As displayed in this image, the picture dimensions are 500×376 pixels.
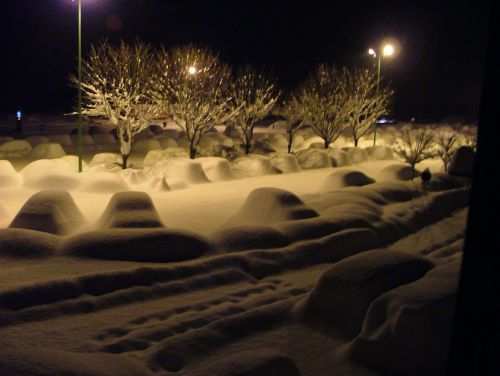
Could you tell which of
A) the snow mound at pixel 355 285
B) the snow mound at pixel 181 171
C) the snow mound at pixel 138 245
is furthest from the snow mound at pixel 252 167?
the snow mound at pixel 355 285

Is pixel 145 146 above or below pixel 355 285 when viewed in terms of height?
above

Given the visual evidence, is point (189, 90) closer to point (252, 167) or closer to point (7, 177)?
point (252, 167)

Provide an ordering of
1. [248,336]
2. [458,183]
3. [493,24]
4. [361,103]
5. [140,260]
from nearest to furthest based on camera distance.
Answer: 1. [493,24]
2. [248,336]
3. [140,260]
4. [458,183]
5. [361,103]

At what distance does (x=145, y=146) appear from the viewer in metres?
31.3

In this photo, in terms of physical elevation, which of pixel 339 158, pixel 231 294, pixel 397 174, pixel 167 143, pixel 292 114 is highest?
pixel 292 114

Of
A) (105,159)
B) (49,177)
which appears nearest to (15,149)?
(105,159)

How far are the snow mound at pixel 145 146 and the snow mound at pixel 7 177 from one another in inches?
517

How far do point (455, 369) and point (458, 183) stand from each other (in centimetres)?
1696

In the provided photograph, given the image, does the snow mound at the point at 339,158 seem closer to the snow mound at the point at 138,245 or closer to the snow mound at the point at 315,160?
the snow mound at the point at 315,160

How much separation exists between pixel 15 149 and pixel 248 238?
68.1ft

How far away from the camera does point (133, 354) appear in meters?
6.12

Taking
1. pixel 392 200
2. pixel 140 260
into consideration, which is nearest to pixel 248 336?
pixel 140 260

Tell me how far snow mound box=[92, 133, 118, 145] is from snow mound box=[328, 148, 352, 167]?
550 inches

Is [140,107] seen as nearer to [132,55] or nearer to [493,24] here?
[132,55]
